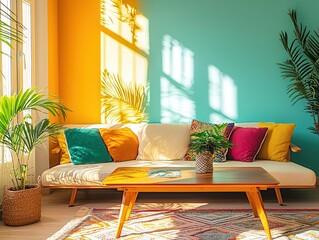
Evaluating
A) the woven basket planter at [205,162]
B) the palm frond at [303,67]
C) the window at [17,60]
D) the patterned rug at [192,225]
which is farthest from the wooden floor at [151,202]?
the palm frond at [303,67]

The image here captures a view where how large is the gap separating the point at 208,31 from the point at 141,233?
2.83m

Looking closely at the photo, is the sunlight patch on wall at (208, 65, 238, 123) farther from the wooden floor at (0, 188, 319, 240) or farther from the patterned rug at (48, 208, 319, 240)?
the patterned rug at (48, 208, 319, 240)

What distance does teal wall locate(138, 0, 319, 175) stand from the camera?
5195 millimetres

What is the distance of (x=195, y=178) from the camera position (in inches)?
128

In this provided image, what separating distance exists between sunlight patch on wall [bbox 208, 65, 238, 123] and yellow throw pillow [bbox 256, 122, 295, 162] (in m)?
0.60

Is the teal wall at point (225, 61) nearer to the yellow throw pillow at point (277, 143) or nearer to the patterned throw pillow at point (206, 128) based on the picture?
the patterned throw pillow at point (206, 128)

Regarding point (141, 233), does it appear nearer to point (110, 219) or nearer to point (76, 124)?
point (110, 219)

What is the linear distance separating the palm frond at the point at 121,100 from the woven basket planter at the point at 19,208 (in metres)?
1.87

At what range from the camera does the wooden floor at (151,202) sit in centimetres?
370

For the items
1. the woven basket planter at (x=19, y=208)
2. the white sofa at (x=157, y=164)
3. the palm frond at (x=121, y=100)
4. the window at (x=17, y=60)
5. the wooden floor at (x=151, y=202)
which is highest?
the window at (x=17, y=60)

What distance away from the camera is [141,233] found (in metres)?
3.32

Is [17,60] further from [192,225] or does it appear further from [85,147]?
[192,225]

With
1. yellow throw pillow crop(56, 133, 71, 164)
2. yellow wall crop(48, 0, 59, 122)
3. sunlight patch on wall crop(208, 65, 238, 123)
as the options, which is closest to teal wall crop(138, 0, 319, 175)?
sunlight patch on wall crop(208, 65, 238, 123)

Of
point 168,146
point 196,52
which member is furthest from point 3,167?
point 196,52
